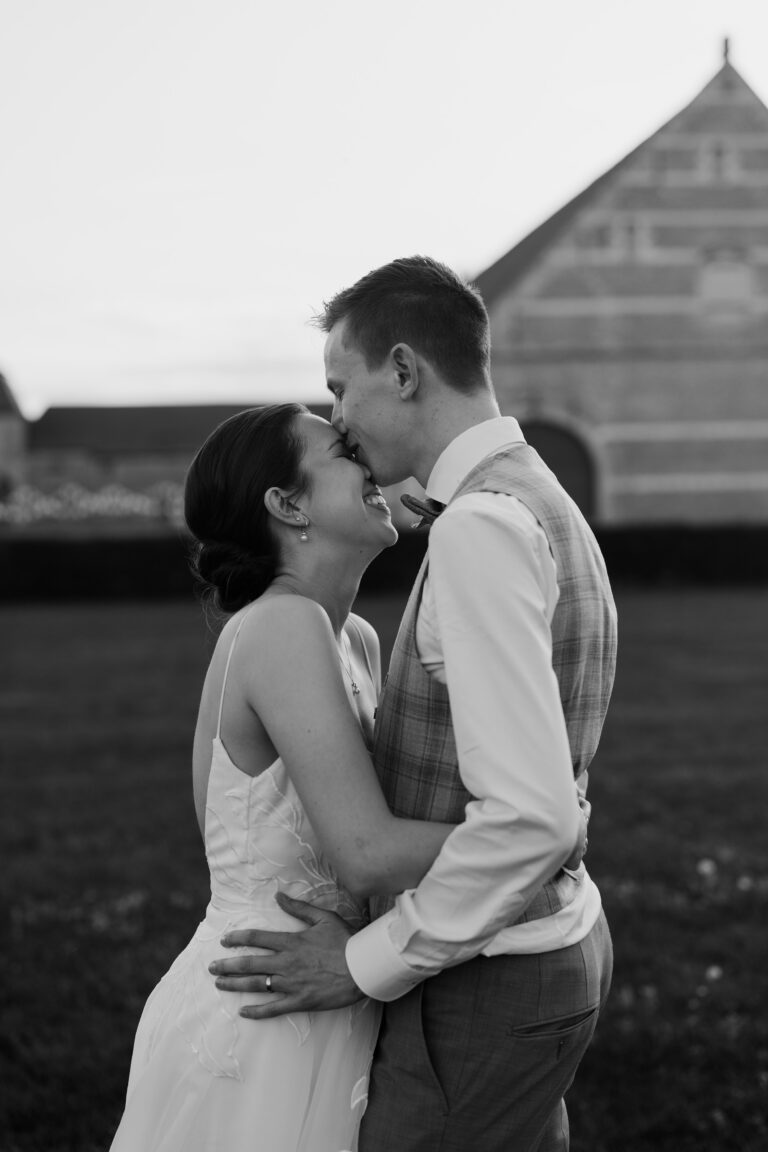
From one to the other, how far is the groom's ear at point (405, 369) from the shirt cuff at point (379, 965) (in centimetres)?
101

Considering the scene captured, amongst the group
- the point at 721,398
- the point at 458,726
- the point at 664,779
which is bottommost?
the point at 721,398

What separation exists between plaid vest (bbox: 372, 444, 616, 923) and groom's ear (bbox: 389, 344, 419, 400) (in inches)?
A: 8.5

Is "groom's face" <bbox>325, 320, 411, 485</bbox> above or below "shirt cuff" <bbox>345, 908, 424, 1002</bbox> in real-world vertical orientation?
above

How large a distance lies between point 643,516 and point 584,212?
6.93 metres

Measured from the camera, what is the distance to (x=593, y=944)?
2.55 m

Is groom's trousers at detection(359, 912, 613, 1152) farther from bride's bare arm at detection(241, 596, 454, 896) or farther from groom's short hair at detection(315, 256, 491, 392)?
groom's short hair at detection(315, 256, 491, 392)

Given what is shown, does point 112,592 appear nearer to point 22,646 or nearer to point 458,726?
point 22,646

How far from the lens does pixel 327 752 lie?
239cm

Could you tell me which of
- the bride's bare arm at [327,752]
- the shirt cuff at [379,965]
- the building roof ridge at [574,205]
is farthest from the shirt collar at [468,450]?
the building roof ridge at [574,205]

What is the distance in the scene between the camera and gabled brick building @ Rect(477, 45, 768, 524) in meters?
27.7

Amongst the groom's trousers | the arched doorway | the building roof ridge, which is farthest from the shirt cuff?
the building roof ridge

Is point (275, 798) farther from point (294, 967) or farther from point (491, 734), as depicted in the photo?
point (491, 734)

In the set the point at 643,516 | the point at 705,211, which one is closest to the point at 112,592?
the point at 643,516

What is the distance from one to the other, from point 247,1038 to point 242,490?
1136 millimetres
